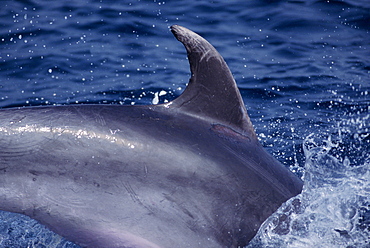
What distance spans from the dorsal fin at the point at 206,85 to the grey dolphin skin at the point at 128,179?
24 cm

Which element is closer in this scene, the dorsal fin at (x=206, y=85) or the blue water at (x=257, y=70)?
the dorsal fin at (x=206, y=85)

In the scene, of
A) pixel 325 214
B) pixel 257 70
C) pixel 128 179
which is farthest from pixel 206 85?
pixel 257 70

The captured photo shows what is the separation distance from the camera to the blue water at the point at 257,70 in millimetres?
4709

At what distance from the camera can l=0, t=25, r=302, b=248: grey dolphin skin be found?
3.82m

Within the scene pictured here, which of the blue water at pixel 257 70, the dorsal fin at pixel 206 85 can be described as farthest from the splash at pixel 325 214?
the dorsal fin at pixel 206 85

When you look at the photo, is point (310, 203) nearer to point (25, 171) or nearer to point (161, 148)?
point (161, 148)

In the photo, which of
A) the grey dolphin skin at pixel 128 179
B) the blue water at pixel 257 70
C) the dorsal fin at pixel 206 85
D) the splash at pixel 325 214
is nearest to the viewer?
the grey dolphin skin at pixel 128 179

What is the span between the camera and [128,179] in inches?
155

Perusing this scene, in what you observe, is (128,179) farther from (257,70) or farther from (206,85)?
(257,70)

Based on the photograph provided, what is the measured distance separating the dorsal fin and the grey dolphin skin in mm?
244

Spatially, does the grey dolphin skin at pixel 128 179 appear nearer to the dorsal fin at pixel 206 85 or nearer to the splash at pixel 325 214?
the splash at pixel 325 214

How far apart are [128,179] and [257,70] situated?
24.4ft

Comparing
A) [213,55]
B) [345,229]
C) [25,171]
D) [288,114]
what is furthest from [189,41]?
[288,114]

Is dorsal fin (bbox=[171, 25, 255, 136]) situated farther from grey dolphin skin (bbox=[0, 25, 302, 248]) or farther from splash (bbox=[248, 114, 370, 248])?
splash (bbox=[248, 114, 370, 248])
